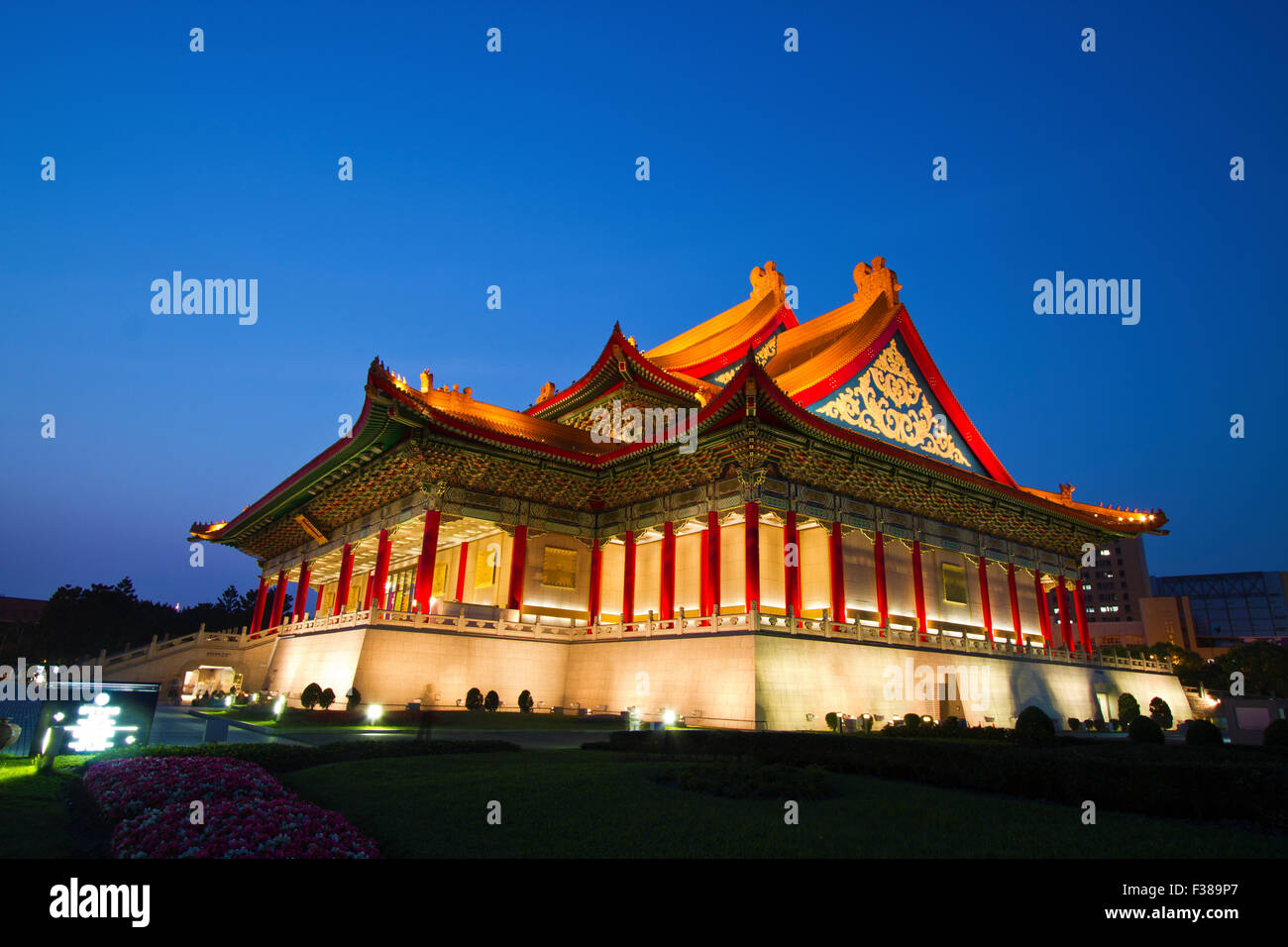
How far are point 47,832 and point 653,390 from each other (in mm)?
24585

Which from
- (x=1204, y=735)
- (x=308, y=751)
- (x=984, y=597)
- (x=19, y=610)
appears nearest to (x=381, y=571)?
(x=308, y=751)

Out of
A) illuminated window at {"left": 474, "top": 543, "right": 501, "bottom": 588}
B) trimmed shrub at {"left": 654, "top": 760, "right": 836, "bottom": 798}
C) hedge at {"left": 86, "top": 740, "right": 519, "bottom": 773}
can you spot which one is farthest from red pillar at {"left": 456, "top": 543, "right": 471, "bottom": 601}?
trimmed shrub at {"left": 654, "top": 760, "right": 836, "bottom": 798}

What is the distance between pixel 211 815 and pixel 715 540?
1925cm

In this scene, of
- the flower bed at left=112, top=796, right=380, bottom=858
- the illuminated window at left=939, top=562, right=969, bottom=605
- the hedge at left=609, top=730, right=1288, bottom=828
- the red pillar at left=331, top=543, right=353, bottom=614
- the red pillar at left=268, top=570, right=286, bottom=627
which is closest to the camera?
the flower bed at left=112, top=796, right=380, bottom=858

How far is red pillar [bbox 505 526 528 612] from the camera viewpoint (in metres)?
27.7

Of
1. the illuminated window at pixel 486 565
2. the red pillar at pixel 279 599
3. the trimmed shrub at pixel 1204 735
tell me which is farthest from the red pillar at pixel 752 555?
the red pillar at pixel 279 599

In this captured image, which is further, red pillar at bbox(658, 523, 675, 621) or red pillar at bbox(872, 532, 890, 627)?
red pillar at bbox(872, 532, 890, 627)

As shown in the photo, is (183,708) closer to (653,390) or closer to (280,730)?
(280,730)

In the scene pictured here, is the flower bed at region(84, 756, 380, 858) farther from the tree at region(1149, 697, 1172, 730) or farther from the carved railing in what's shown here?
the tree at region(1149, 697, 1172, 730)

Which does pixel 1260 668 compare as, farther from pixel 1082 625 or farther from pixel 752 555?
pixel 752 555

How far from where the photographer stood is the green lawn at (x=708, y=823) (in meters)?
7.23

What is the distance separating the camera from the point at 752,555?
24.7 meters

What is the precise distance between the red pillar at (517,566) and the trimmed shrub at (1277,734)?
823 inches

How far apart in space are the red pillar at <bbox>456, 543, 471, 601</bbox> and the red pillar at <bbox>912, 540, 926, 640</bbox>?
18.8 metres
